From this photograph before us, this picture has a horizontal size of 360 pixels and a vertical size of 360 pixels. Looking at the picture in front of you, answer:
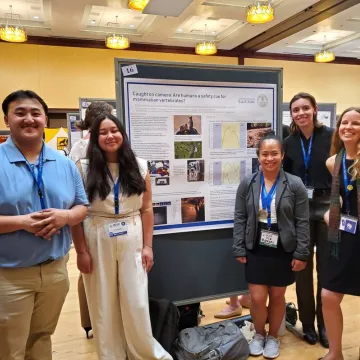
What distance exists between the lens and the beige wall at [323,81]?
9805 millimetres

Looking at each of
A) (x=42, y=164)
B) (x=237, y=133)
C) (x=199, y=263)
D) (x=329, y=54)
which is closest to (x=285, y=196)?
(x=237, y=133)

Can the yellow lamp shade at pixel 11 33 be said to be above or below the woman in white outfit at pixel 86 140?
above

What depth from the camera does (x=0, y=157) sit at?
5.13ft

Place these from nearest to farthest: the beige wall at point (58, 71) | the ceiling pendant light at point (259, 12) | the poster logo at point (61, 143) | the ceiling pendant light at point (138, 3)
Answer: the ceiling pendant light at point (138, 3) < the ceiling pendant light at point (259, 12) < the poster logo at point (61, 143) < the beige wall at point (58, 71)

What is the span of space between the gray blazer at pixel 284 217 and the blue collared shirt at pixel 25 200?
45.7 inches

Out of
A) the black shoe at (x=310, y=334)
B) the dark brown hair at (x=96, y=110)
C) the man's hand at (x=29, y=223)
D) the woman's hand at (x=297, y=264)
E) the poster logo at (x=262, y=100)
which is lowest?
the black shoe at (x=310, y=334)

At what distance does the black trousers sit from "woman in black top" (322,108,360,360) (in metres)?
0.32

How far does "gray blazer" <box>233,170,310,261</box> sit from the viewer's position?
2.24 metres

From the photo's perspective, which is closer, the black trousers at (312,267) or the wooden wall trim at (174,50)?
the black trousers at (312,267)

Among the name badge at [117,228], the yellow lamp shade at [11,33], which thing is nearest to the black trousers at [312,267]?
the name badge at [117,228]

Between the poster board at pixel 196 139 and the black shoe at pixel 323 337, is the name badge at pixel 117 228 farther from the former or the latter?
the black shoe at pixel 323 337

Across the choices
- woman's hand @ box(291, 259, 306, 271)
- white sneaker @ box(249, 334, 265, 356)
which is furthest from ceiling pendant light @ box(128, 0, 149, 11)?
white sneaker @ box(249, 334, 265, 356)

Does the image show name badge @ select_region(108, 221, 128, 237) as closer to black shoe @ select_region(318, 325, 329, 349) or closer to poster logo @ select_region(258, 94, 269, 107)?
poster logo @ select_region(258, 94, 269, 107)

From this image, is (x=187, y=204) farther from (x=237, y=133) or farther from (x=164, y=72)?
(x=164, y=72)
